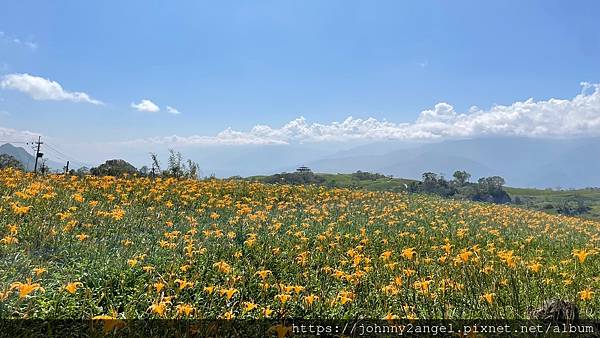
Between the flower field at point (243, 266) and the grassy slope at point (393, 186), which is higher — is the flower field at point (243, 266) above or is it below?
below

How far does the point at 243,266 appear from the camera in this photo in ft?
19.2

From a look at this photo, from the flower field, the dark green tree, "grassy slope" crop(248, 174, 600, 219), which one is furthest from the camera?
"grassy slope" crop(248, 174, 600, 219)

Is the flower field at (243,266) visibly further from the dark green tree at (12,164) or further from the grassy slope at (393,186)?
the grassy slope at (393,186)

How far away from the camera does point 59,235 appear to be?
634 cm

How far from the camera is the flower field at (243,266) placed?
4270mm

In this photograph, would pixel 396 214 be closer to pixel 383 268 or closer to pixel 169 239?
pixel 383 268

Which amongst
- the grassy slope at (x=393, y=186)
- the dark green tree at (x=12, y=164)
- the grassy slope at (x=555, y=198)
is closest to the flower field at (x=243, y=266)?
the dark green tree at (x=12, y=164)

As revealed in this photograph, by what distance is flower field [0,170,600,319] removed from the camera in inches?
168

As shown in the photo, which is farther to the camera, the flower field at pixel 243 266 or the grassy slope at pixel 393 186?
the grassy slope at pixel 393 186

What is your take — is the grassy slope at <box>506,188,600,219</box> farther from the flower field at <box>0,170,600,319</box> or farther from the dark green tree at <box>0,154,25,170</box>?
the dark green tree at <box>0,154,25,170</box>

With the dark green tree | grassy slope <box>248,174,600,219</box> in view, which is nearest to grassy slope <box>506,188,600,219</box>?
grassy slope <box>248,174,600,219</box>

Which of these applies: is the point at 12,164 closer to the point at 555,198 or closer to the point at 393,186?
the point at 393,186

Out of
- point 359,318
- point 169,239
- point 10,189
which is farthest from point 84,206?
point 359,318

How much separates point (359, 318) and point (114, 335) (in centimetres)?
239
